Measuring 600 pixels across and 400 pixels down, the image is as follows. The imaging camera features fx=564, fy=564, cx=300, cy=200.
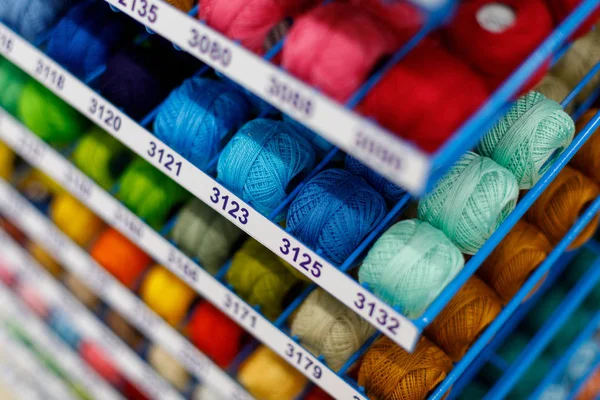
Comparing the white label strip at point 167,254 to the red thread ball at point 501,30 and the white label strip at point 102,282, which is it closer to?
the white label strip at point 102,282

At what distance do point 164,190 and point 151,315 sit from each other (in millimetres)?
262

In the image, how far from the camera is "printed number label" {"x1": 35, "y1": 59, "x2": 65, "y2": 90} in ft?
2.84

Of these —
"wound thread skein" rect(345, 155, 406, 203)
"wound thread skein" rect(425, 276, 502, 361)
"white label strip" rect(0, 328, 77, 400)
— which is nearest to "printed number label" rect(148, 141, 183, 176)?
"wound thread skein" rect(345, 155, 406, 203)

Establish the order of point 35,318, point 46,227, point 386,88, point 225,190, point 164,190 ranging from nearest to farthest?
point 386,88, point 225,190, point 164,190, point 46,227, point 35,318

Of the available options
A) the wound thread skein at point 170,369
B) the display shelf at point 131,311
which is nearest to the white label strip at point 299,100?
the display shelf at point 131,311

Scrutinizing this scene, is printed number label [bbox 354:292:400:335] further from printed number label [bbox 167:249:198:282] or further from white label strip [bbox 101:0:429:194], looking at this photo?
printed number label [bbox 167:249:198:282]

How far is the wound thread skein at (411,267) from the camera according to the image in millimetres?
707

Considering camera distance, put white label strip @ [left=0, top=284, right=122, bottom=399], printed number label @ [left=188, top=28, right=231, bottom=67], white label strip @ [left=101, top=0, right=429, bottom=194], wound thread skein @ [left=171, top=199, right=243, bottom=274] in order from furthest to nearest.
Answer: white label strip @ [left=0, top=284, right=122, bottom=399], wound thread skein @ [left=171, top=199, right=243, bottom=274], printed number label @ [left=188, top=28, right=231, bottom=67], white label strip @ [left=101, top=0, right=429, bottom=194]

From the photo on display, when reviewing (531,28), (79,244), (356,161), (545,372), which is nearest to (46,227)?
(79,244)

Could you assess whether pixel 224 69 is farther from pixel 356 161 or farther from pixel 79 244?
pixel 79 244

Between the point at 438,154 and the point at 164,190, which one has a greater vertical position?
the point at 438,154

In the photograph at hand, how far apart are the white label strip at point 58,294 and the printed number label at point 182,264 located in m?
0.45

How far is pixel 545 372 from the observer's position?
124 centimetres

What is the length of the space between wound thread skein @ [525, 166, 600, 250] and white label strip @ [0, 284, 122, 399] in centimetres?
107
